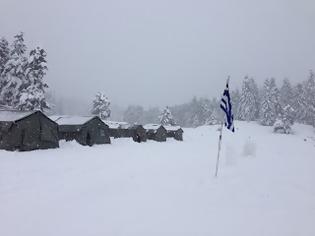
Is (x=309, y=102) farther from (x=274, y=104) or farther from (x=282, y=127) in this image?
(x=282, y=127)

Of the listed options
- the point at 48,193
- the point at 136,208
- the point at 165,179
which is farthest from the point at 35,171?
the point at 136,208

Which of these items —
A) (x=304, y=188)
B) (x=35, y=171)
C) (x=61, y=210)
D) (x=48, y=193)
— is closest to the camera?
(x=61, y=210)

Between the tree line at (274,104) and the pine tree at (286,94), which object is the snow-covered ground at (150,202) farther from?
the pine tree at (286,94)

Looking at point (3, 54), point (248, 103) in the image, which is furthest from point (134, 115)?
point (3, 54)

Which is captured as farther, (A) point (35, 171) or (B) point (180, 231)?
(A) point (35, 171)

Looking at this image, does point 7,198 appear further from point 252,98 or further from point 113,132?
point 252,98

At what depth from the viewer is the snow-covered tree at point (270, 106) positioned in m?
83.3

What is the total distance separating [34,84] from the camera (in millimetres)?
44375

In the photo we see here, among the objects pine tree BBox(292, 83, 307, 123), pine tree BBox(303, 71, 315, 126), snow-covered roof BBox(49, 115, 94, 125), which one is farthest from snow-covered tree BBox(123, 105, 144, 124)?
snow-covered roof BBox(49, 115, 94, 125)

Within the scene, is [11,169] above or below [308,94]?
below

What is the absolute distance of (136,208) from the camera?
939 cm

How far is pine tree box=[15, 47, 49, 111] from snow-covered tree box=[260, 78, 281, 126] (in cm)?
6186

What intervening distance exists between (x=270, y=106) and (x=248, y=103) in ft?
37.5

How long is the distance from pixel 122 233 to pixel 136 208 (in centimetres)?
211
